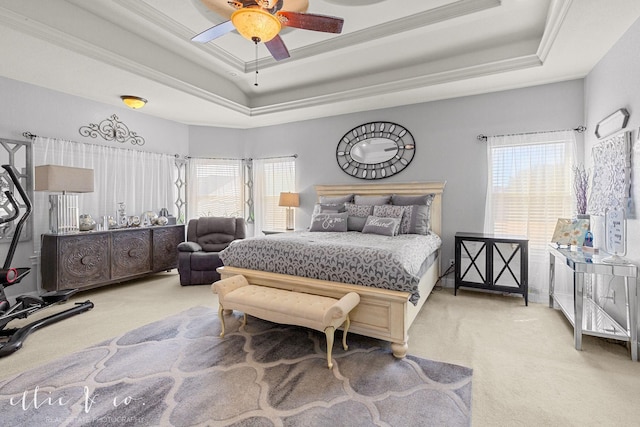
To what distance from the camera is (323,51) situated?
3.60m

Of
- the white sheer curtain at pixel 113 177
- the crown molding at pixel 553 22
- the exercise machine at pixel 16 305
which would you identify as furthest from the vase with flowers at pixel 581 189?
the white sheer curtain at pixel 113 177

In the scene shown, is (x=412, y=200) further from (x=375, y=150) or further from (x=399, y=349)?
(x=399, y=349)

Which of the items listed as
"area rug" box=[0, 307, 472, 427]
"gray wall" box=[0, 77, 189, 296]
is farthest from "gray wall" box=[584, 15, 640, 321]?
"gray wall" box=[0, 77, 189, 296]

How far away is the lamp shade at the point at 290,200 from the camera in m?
5.22

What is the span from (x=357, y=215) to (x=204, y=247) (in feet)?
8.03

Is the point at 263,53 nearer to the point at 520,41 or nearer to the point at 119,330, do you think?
the point at 520,41

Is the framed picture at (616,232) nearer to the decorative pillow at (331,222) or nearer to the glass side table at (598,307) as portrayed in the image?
the glass side table at (598,307)

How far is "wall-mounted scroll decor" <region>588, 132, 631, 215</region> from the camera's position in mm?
2578

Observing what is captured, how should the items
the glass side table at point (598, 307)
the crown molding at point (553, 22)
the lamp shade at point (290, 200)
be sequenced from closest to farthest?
the glass side table at point (598, 307), the crown molding at point (553, 22), the lamp shade at point (290, 200)

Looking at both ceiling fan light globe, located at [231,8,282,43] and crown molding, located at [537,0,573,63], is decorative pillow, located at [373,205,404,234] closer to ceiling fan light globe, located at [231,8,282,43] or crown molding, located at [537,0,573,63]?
crown molding, located at [537,0,573,63]

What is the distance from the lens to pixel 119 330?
9.33ft

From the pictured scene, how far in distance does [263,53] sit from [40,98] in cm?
287

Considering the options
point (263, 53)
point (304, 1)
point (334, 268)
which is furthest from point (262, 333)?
point (263, 53)

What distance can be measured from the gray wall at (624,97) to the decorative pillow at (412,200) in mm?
1804
